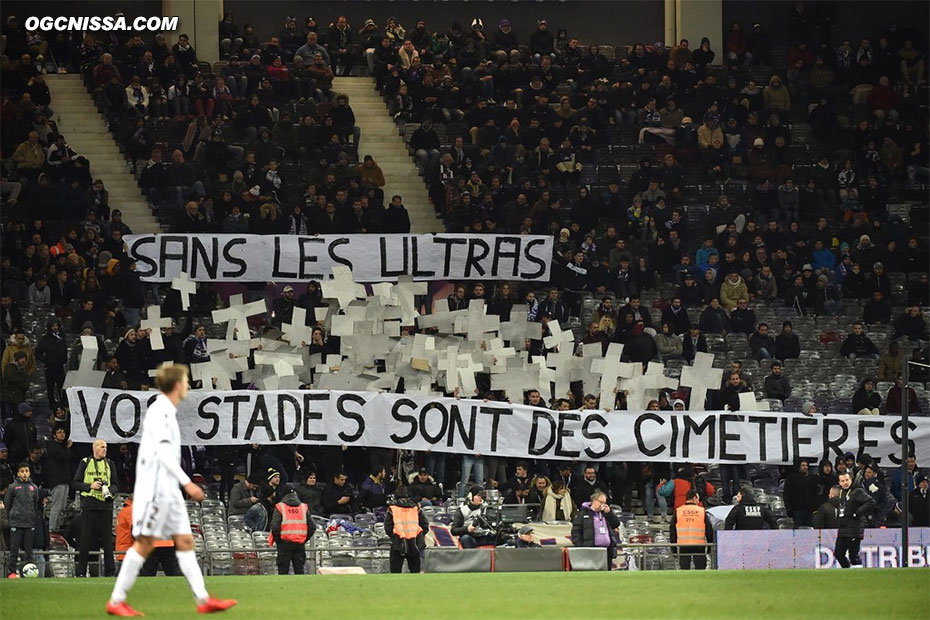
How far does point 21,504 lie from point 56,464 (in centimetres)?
132

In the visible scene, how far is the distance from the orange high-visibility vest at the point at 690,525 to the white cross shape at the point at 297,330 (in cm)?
760

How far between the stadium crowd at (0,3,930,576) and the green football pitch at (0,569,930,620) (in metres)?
7.35

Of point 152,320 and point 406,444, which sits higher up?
point 152,320

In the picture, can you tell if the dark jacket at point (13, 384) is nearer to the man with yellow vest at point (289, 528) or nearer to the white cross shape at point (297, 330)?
the white cross shape at point (297, 330)

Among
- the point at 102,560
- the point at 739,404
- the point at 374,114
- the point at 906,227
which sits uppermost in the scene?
the point at 374,114

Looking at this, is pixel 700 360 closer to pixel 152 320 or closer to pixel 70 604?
pixel 152 320

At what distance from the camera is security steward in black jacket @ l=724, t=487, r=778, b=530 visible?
69.3 ft

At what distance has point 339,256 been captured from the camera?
89.3 ft

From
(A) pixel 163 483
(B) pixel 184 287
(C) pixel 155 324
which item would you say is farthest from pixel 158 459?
(B) pixel 184 287

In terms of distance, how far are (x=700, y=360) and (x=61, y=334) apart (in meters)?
10.3

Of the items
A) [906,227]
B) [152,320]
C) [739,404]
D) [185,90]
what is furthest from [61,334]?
[906,227]

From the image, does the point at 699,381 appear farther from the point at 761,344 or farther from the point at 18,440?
the point at 18,440

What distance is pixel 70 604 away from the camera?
1252 centimetres

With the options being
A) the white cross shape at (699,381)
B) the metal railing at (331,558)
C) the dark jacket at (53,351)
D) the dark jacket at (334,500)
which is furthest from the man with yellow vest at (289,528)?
the white cross shape at (699,381)
